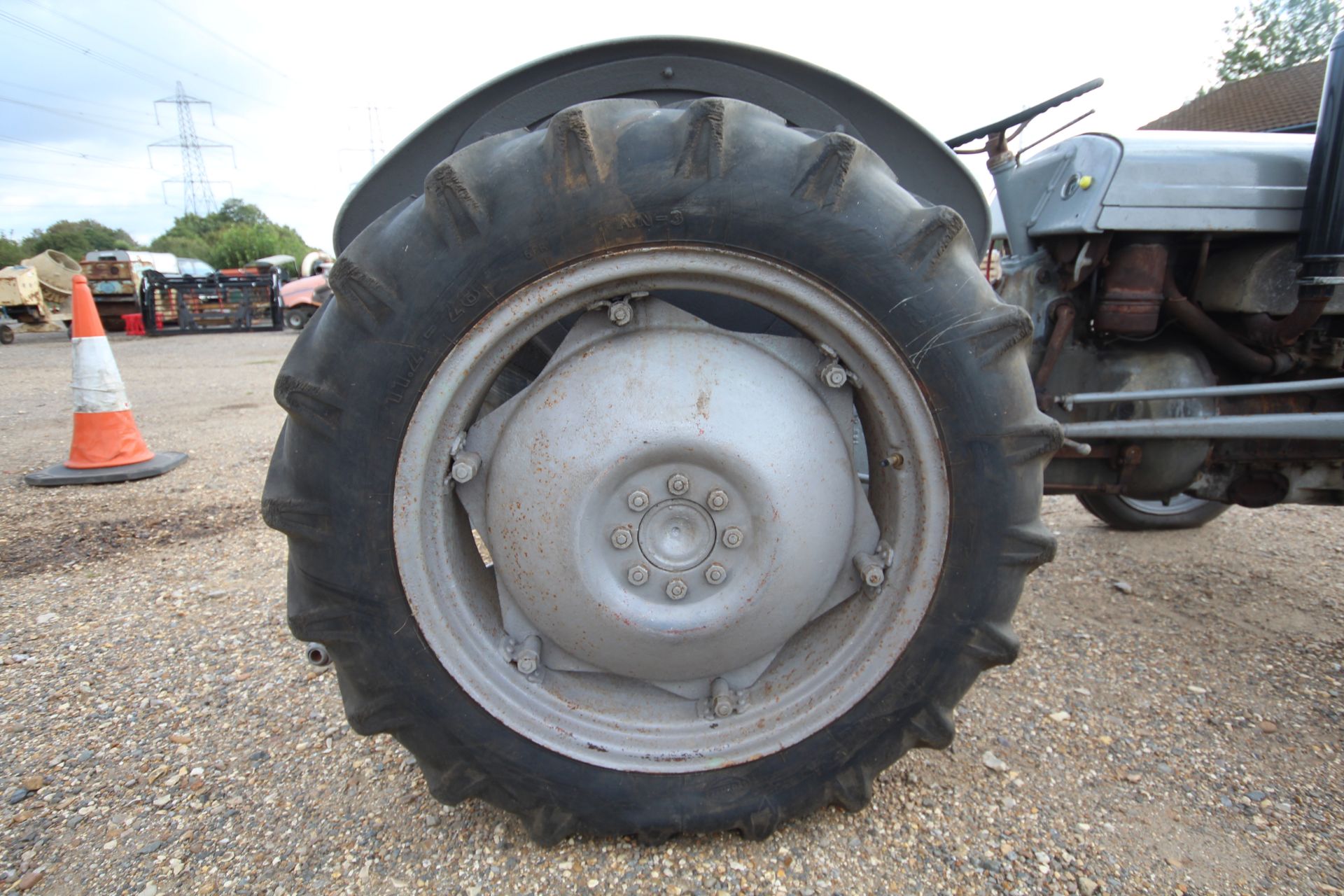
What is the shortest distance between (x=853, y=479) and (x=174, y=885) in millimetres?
1578

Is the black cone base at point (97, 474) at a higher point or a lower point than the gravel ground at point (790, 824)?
lower

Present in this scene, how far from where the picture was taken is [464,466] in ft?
4.67

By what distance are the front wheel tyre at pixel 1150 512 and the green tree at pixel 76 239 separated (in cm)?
5445

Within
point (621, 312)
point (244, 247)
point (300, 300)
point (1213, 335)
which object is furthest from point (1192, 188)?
point (244, 247)

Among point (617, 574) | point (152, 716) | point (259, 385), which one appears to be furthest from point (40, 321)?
point (617, 574)

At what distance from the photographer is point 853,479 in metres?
1.51

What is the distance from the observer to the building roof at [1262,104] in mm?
8422

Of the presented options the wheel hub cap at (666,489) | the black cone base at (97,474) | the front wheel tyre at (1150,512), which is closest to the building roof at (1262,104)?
the front wheel tyre at (1150,512)

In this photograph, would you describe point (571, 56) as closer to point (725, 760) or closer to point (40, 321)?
point (725, 760)

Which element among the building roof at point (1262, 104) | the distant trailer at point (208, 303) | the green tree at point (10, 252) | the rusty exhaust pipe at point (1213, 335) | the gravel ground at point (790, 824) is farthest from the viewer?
the green tree at point (10, 252)

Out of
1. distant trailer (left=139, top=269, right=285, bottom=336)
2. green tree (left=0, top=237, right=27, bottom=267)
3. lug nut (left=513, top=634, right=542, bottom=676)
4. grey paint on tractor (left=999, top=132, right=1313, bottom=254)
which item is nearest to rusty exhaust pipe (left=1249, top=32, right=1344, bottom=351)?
grey paint on tractor (left=999, top=132, right=1313, bottom=254)

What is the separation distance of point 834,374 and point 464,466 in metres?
0.73

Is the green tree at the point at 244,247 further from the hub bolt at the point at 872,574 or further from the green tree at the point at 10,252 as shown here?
the hub bolt at the point at 872,574

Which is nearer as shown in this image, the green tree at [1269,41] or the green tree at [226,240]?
the green tree at [1269,41]
